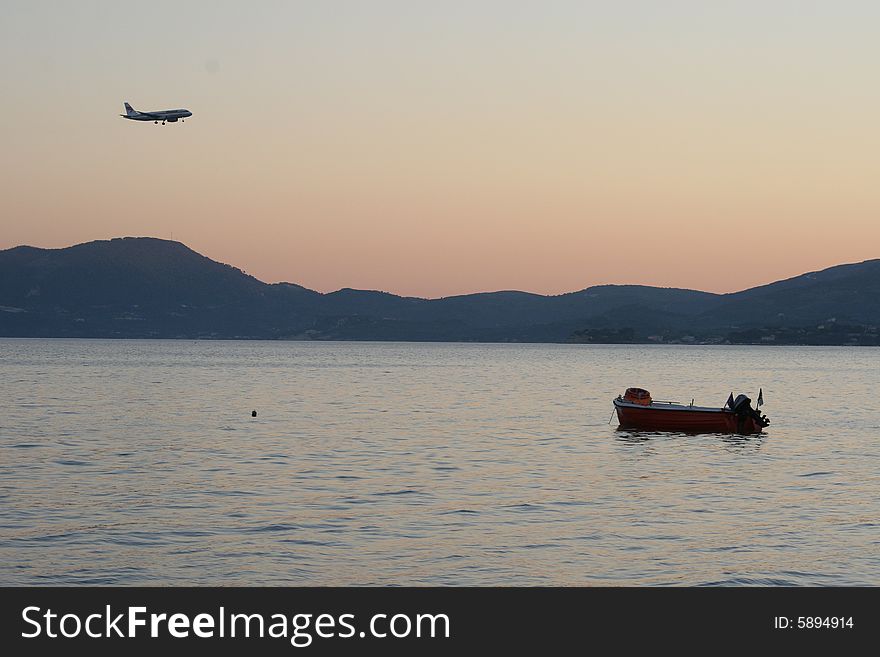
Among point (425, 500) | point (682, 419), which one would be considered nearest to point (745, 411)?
point (682, 419)

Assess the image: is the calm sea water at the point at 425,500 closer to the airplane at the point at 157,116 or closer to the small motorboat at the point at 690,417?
the small motorboat at the point at 690,417

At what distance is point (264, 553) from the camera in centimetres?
2947

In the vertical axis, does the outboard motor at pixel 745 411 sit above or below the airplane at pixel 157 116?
below

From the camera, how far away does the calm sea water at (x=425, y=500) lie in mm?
28016

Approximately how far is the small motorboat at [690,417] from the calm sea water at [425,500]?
5.45ft

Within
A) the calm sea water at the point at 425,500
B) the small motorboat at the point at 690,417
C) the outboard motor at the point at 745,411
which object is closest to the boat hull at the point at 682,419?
the small motorboat at the point at 690,417

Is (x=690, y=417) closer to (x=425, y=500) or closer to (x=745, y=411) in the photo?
(x=745, y=411)

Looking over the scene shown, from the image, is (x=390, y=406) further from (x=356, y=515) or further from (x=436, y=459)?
(x=356, y=515)

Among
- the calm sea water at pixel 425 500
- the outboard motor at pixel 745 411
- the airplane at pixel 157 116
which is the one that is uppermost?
the airplane at pixel 157 116

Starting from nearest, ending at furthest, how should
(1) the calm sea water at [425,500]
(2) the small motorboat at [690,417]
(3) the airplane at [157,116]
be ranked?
1. (1) the calm sea water at [425,500]
2. (2) the small motorboat at [690,417]
3. (3) the airplane at [157,116]

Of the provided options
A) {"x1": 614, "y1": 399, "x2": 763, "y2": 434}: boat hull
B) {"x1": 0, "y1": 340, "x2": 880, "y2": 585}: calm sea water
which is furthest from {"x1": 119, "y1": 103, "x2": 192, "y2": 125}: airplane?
{"x1": 614, "y1": 399, "x2": 763, "y2": 434}: boat hull

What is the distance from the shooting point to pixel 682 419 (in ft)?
246
